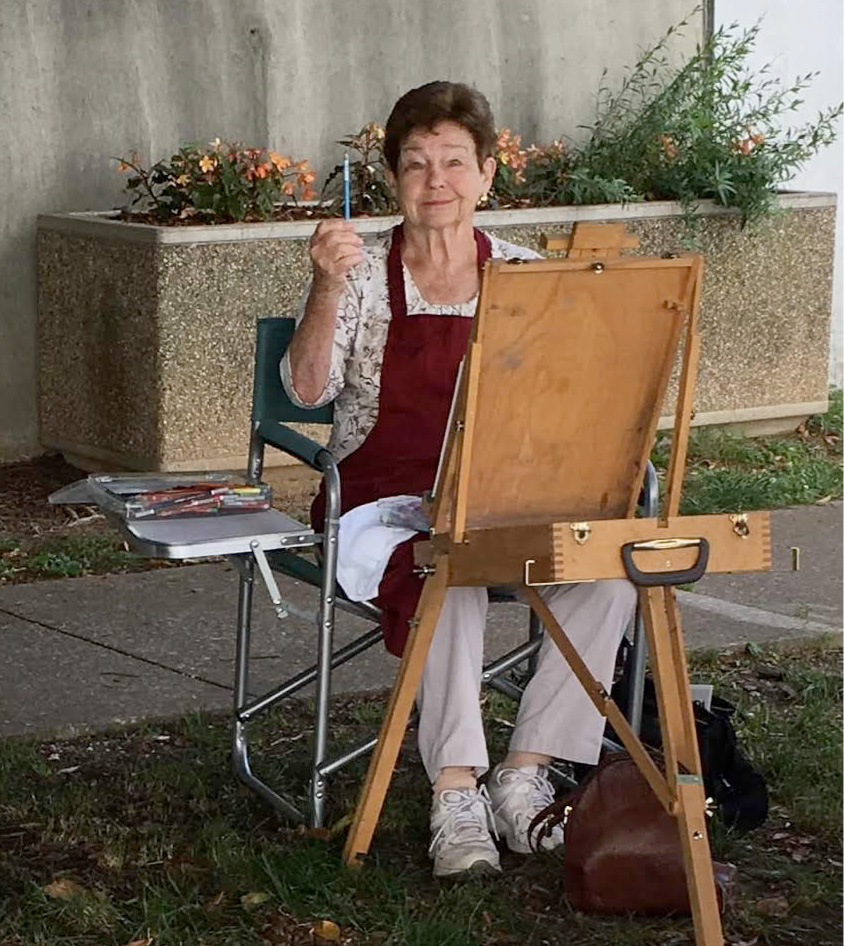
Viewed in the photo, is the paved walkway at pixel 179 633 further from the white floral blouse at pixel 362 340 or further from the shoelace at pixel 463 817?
the shoelace at pixel 463 817

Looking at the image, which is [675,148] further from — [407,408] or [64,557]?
[407,408]

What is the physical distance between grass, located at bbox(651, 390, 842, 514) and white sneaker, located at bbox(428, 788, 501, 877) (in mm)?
2958

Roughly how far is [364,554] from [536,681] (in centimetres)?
41

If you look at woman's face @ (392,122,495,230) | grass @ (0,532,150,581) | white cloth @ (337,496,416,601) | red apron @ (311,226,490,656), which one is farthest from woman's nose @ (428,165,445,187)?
grass @ (0,532,150,581)

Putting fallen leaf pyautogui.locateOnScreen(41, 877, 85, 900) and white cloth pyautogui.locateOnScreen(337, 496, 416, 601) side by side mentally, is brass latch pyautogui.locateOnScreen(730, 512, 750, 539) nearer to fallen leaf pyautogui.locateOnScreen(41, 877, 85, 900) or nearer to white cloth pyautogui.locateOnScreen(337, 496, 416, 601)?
white cloth pyautogui.locateOnScreen(337, 496, 416, 601)

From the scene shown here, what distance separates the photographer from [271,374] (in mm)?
4035

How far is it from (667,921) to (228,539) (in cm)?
102

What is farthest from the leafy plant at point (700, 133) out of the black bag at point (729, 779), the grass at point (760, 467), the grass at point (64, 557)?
the black bag at point (729, 779)

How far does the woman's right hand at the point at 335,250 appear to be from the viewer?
12.0 feet

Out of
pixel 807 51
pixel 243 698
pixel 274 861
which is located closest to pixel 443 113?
pixel 243 698

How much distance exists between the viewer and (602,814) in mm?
3400

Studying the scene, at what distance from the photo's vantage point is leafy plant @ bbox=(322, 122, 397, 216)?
6914mm

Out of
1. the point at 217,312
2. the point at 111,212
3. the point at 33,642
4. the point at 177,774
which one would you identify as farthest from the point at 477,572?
the point at 111,212

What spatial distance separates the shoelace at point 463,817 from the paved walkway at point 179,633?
1035 mm
